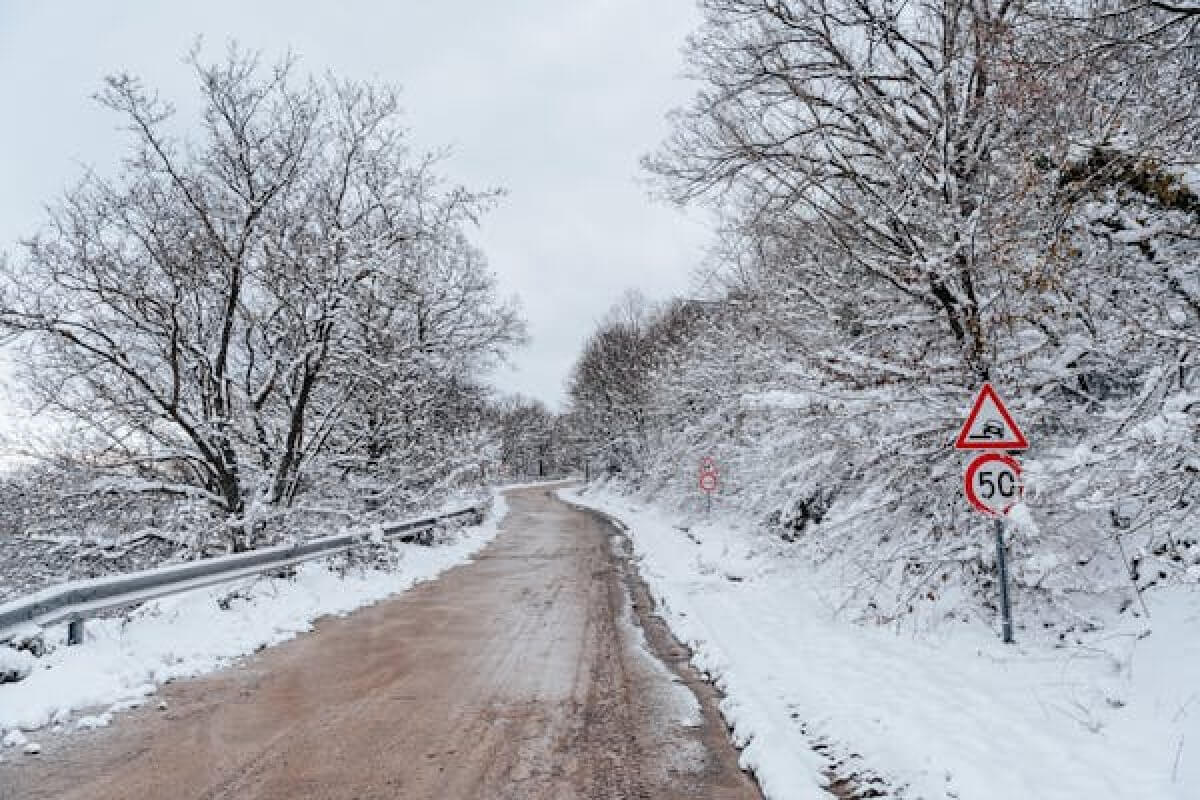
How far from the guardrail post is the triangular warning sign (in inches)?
337

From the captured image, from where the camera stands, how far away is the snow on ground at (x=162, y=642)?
20.4ft

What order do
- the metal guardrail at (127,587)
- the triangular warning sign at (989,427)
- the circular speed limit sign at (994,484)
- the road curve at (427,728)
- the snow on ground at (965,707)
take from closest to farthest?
the snow on ground at (965,707) → the road curve at (427,728) → the metal guardrail at (127,587) → the circular speed limit sign at (994,484) → the triangular warning sign at (989,427)

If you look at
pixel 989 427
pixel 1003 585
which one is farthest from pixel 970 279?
pixel 1003 585

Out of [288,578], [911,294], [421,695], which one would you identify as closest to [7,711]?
[421,695]

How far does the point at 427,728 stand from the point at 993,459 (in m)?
5.43

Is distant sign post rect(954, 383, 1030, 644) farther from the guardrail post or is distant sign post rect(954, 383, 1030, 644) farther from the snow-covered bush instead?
the guardrail post

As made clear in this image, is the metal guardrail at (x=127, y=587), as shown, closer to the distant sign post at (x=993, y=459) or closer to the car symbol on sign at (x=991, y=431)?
the distant sign post at (x=993, y=459)

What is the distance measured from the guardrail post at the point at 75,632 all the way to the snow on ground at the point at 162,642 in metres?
0.10

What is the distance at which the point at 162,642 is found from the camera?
8.27 meters

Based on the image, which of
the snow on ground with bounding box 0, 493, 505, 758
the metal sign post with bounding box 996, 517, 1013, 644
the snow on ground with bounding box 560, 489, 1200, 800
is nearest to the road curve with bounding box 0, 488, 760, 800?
the snow on ground with bounding box 0, 493, 505, 758

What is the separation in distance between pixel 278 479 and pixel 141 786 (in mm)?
9764

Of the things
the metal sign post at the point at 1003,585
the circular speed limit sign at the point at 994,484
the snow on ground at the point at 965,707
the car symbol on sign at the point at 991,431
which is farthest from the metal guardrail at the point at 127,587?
Answer: the metal sign post at the point at 1003,585

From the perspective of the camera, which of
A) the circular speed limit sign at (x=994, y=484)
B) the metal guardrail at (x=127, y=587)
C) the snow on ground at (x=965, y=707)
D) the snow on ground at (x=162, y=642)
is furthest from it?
the circular speed limit sign at (x=994, y=484)

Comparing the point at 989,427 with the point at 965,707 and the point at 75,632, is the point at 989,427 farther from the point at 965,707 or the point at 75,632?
the point at 75,632
